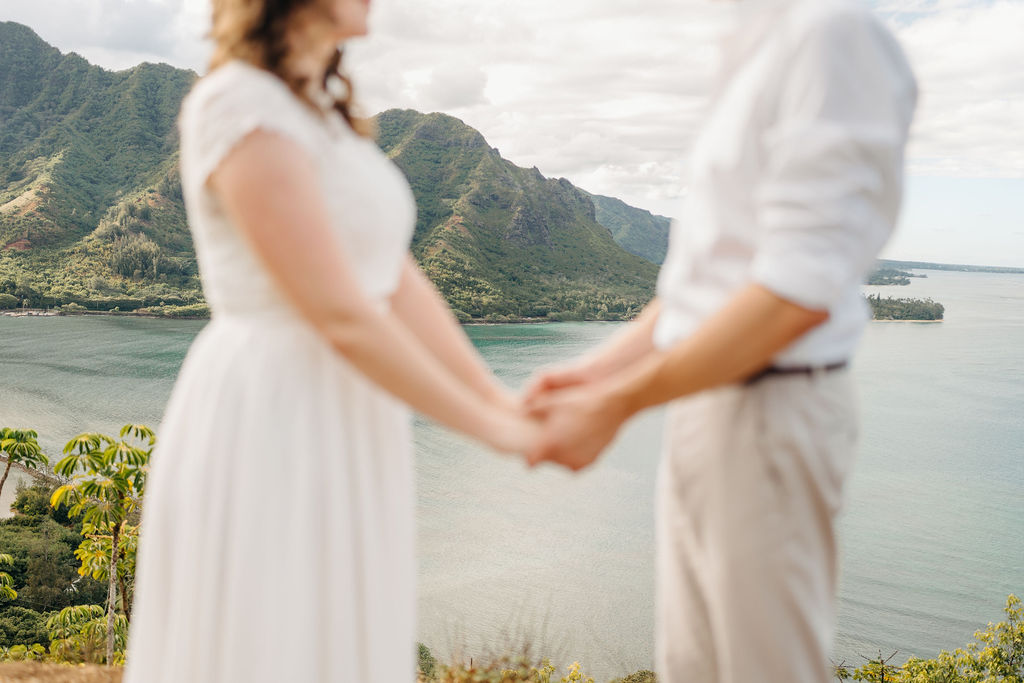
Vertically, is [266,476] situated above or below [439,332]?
below

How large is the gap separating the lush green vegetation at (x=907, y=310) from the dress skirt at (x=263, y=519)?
84742 mm

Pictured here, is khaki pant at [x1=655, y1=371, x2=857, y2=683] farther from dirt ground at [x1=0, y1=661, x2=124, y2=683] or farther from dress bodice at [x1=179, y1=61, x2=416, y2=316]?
dirt ground at [x1=0, y1=661, x2=124, y2=683]

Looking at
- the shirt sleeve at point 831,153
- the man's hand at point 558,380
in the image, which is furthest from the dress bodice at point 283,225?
the shirt sleeve at point 831,153

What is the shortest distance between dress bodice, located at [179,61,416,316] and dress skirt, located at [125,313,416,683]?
0.07m

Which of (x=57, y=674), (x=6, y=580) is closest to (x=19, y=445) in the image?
(x=6, y=580)

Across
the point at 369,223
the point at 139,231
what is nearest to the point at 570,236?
the point at 139,231

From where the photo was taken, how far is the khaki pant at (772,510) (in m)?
1.08

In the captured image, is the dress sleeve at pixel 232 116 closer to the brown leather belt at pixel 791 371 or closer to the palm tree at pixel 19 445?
the brown leather belt at pixel 791 371

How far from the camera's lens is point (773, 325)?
3.40 ft

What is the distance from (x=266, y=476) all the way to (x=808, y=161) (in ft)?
2.88

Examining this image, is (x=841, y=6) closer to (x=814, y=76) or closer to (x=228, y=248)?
(x=814, y=76)

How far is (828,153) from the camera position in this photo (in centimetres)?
97

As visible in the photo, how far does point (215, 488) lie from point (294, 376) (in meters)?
0.20

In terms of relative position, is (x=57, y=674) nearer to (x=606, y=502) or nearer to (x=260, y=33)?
(x=260, y=33)
